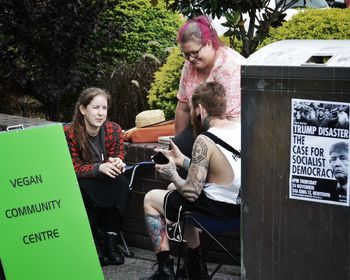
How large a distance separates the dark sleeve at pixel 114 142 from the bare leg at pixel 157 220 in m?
0.82

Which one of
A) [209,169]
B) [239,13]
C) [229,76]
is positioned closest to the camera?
[209,169]

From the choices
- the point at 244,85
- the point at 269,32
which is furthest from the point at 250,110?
the point at 269,32

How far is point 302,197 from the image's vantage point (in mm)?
4742

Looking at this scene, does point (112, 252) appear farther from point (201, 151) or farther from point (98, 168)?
point (201, 151)

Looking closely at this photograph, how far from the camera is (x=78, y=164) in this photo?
23.0ft

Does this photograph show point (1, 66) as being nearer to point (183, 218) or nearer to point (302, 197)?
point (183, 218)

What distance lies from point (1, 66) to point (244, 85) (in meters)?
5.72

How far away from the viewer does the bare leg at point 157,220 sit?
6379mm

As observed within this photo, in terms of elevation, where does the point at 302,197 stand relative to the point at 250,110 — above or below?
below

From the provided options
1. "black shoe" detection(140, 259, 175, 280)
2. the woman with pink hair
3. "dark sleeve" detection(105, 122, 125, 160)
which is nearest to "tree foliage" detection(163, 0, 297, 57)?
the woman with pink hair

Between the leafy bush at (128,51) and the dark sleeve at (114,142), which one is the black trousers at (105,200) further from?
the leafy bush at (128,51)

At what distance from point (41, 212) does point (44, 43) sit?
4481 mm

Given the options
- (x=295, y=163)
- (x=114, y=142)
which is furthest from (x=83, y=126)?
(x=295, y=163)

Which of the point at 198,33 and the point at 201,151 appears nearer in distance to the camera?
the point at 201,151
